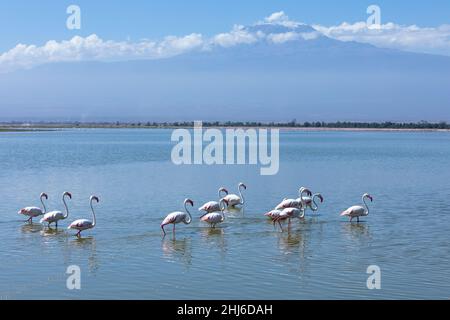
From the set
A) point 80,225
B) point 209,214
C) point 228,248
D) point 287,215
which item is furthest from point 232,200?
point 228,248

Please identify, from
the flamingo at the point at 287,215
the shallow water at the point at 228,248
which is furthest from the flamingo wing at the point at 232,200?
the flamingo at the point at 287,215

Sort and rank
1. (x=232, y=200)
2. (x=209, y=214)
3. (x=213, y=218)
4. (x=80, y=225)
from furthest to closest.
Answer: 1. (x=232, y=200)
2. (x=209, y=214)
3. (x=213, y=218)
4. (x=80, y=225)

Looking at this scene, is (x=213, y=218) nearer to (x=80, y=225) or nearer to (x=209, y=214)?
(x=209, y=214)

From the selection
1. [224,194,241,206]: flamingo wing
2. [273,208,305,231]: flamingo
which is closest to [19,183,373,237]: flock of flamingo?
[273,208,305,231]: flamingo

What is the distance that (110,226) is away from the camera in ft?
67.2

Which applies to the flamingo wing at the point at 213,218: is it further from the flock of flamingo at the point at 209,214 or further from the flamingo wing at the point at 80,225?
the flamingo wing at the point at 80,225

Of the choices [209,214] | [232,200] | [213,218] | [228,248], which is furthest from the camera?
[232,200]

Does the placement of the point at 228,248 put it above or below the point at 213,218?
below

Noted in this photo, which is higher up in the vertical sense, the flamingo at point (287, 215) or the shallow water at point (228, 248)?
the flamingo at point (287, 215)

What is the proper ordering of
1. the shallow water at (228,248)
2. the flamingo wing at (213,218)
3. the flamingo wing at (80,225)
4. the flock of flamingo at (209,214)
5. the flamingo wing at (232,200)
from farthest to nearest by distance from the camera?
1. the flamingo wing at (232,200)
2. the flamingo wing at (213,218)
3. the flock of flamingo at (209,214)
4. the flamingo wing at (80,225)
5. the shallow water at (228,248)

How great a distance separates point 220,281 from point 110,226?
23.2 feet
